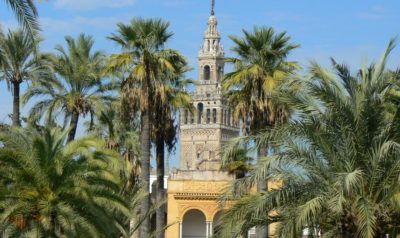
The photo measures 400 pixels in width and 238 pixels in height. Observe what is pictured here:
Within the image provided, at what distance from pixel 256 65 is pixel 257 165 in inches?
506

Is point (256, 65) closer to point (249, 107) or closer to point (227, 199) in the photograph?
point (249, 107)

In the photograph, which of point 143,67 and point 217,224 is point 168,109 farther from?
point 217,224

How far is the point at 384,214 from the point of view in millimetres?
21594

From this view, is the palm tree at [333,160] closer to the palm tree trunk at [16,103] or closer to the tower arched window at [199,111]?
the palm tree trunk at [16,103]

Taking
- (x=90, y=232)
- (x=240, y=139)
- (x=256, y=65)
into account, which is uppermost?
(x=256, y=65)

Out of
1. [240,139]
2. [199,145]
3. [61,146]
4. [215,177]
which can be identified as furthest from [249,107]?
[199,145]

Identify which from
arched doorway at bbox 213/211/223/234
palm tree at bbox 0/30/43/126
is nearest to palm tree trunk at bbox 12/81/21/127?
palm tree at bbox 0/30/43/126

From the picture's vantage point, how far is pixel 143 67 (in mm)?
37719

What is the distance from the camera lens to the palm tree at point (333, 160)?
21.6 metres

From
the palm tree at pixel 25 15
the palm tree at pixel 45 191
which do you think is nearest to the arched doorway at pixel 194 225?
the palm tree at pixel 45 191

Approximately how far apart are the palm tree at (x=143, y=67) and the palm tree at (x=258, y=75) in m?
3.25

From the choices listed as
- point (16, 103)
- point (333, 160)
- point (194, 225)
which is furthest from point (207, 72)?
point (333, 160)

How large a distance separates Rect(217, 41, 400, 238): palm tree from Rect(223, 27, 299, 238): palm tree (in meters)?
12.3

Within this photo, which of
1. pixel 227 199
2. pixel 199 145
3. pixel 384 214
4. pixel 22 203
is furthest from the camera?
pixel 199 145
